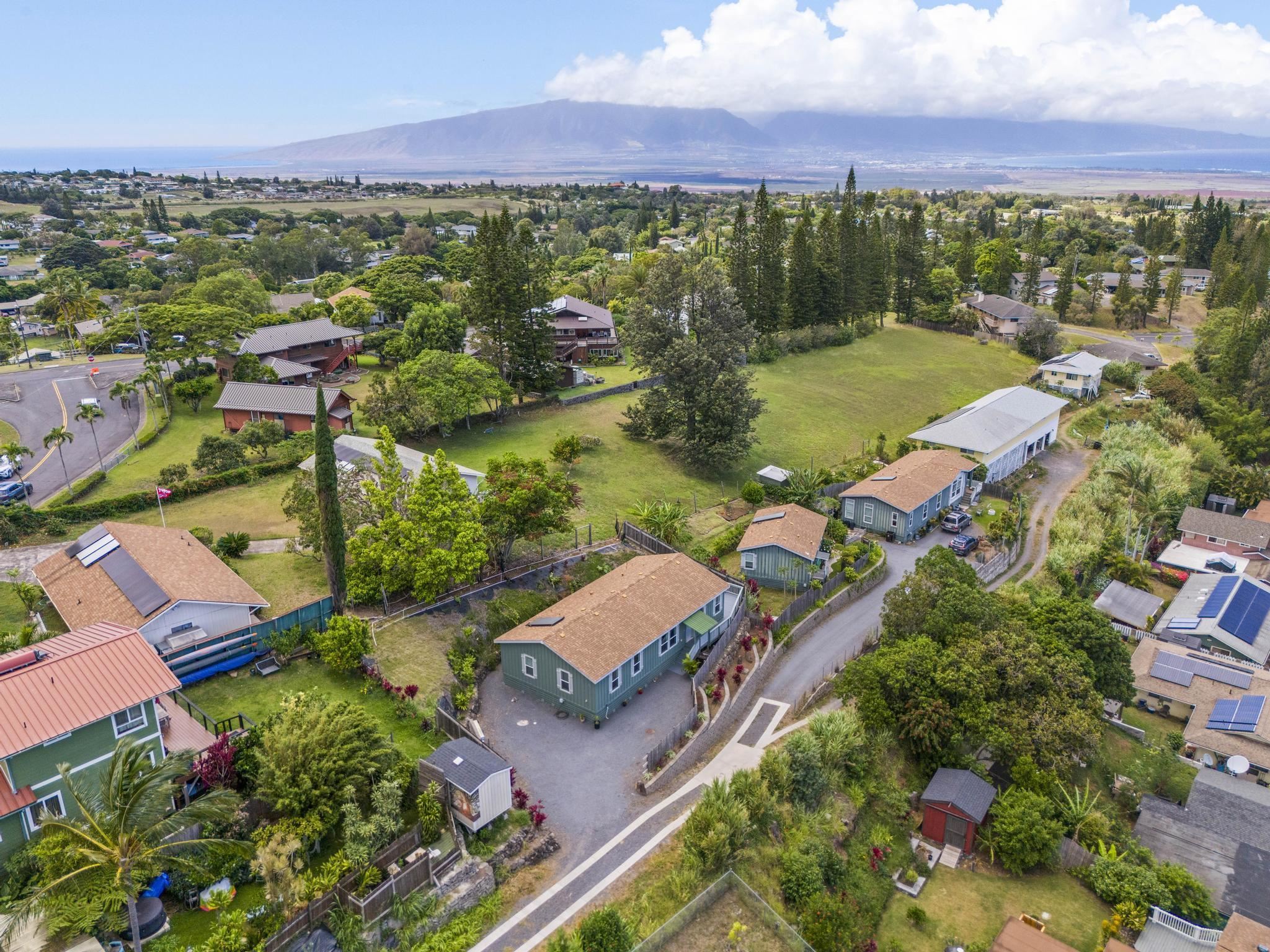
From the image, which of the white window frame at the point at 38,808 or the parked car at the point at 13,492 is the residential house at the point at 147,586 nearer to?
the white window frame at the point at 38,808

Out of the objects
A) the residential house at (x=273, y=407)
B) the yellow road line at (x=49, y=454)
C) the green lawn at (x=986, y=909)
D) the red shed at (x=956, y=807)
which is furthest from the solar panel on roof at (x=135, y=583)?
the red shed at (x=956, y=807)

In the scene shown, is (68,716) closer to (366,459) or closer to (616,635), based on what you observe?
(616,635)

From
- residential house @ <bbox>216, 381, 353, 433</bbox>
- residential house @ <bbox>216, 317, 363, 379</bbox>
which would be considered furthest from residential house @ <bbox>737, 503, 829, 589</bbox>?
residential house @ <bbox>216, 317, 363, 379</bbox>

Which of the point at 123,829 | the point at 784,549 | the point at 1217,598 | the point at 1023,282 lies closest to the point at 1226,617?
the point at 1217,598

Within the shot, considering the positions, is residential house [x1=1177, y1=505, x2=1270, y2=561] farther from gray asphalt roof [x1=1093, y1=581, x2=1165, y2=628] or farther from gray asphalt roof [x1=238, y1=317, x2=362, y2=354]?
gray asphalt roof [x1=238, y1=317, x2=362, y2=354]

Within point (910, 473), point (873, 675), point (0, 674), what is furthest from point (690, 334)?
point (0, 674)

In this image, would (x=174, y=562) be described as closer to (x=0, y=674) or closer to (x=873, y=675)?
(x=0, y=674)
